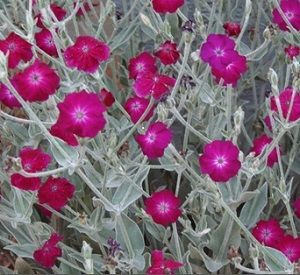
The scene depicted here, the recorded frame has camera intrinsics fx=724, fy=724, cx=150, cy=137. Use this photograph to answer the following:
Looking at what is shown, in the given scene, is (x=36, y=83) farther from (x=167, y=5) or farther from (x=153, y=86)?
(x=167, y=5)

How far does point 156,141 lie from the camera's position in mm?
1097

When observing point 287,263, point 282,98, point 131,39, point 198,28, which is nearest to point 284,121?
point 282,98

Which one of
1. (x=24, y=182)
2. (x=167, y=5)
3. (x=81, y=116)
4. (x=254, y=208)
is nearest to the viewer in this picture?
(x=81, y=116)

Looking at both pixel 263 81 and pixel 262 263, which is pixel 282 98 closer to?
pixel 262 263

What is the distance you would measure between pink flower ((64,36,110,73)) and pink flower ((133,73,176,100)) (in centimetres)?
7

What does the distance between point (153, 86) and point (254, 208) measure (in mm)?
346

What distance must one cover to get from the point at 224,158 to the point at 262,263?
0.67 ft

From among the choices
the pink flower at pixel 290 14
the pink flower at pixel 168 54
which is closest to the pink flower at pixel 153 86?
the pink flower at pixel 168 54

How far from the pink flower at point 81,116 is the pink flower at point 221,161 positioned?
18cm

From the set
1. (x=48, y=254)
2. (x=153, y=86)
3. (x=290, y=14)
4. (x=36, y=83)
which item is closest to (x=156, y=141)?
(x=153, y=86)

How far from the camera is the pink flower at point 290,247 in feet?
3.99

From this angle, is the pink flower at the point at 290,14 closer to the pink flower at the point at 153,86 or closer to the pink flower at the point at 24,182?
the pink flower at the point at 153,86

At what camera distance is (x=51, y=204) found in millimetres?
1201

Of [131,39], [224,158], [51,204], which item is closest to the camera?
[224,158]
